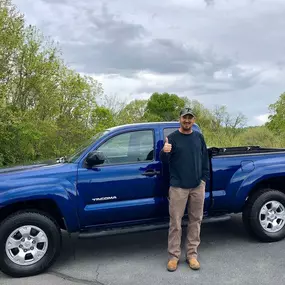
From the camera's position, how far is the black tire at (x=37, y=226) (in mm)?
4438

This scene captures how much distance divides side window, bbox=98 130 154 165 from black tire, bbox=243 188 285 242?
167cm

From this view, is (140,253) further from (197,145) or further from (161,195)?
(197,145)

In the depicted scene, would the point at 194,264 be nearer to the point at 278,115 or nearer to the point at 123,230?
the point at 123,230

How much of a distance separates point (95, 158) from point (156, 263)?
1541mm

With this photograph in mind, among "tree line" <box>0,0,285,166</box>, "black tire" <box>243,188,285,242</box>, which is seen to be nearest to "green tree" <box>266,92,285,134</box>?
"tree line" <box>0,0,285,166</box>

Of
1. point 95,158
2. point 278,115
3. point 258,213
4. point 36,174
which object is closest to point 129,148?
point 95,158

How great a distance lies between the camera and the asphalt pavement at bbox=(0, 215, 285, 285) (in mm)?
4328

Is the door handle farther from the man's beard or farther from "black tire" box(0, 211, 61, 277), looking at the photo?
"black tire" box(0, 211, 61, 277)

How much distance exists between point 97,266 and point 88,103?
12044 mm

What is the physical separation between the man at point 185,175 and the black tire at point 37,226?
4.66 ft

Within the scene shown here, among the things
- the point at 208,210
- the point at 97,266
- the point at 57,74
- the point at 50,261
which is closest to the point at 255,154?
the point at 208,210

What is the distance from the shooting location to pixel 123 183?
4.86 metres

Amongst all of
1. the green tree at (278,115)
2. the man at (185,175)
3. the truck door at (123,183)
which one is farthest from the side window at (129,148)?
the green tree at (278,115)

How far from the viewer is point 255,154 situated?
563cm
